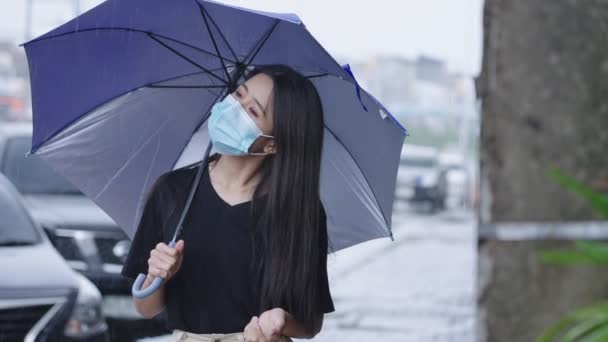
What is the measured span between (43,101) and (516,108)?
7.80ft

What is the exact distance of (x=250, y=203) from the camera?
116 inches

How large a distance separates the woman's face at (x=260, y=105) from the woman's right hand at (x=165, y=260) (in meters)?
0.44

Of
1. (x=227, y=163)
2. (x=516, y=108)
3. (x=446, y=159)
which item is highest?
(x=516, y=108)

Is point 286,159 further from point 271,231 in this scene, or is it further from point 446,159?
point 446,159

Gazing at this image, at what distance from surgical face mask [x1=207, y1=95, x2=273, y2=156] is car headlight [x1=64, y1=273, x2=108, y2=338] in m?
2.95

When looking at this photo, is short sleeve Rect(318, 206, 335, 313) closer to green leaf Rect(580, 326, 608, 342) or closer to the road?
the road

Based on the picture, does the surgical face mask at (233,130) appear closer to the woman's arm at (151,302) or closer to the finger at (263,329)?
the woman's arm at (151,302)

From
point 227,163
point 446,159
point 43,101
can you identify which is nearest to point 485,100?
point 227,163

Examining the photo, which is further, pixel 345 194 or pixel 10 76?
pixel 10 76

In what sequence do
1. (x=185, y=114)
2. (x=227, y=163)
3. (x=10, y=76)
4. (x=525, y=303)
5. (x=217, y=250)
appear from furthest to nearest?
1. (x=10, y=76)
2. (x=185, y=114)
3. (x=227, y=163)
4. (x=217, y=250)
5. (x=525, y=303)

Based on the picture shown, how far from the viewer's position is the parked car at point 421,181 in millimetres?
31062

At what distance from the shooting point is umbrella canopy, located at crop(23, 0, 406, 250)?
3314 mm

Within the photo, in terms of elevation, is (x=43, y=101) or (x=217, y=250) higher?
(x=43, y=101)

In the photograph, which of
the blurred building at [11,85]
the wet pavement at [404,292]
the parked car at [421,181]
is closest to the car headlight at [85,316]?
the wet pavement at [404,292]
